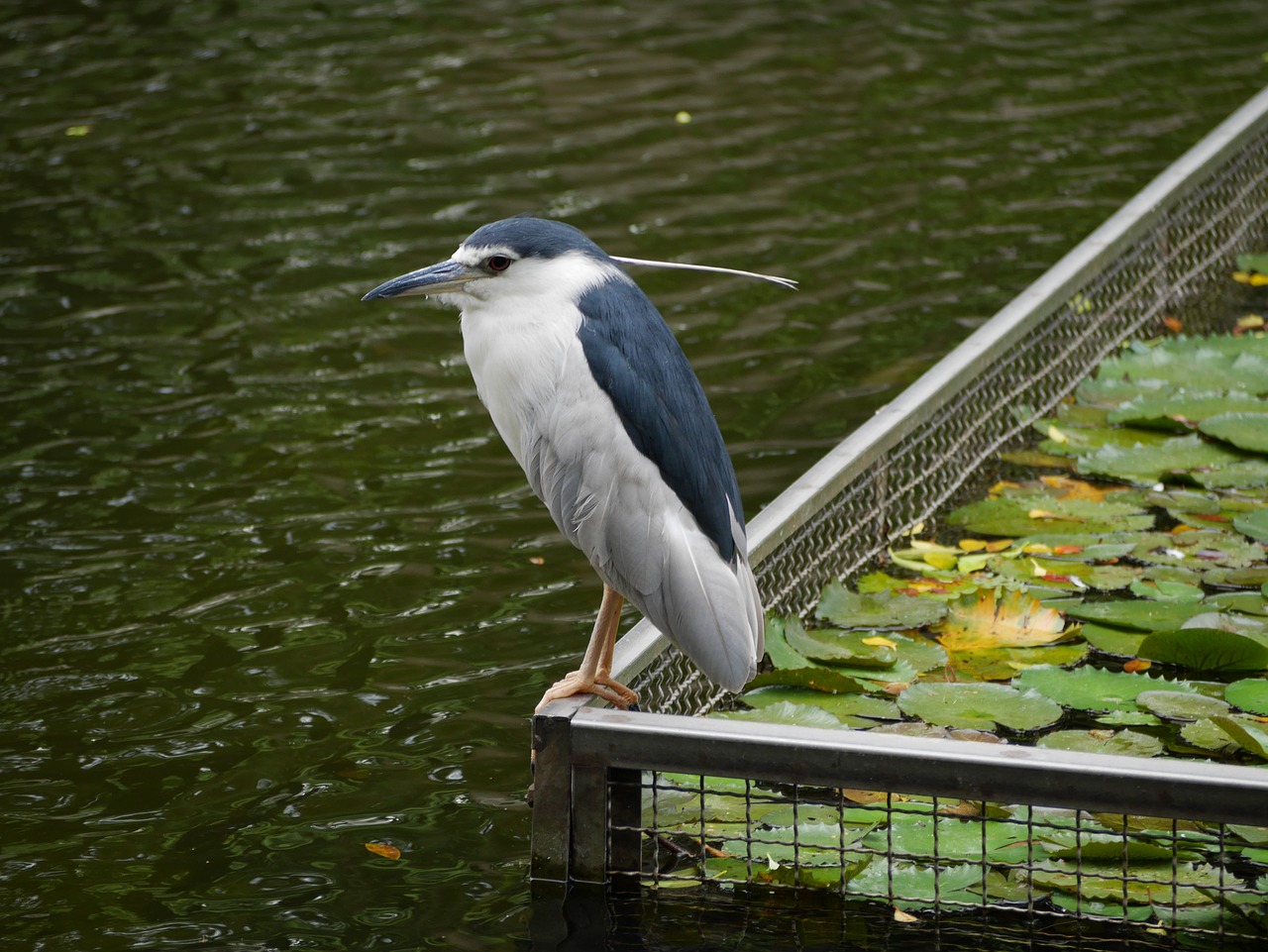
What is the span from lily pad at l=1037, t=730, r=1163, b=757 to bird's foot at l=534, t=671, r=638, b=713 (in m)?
0.84

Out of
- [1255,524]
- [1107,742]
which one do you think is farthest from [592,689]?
[1255,524]

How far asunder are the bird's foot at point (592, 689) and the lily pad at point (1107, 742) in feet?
2.77

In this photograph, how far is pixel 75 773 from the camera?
10.5ft

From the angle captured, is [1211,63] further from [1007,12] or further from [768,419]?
[768,419]

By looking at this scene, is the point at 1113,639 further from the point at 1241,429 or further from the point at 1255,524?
the point at 1241,429

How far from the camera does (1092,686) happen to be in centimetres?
313

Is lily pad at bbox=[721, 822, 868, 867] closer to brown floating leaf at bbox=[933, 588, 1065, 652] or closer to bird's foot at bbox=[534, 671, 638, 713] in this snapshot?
bird's foot at bbox=[534, 671, 638, 713]

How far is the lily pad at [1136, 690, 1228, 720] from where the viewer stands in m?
3.02

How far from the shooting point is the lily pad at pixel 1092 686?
3.09 metres

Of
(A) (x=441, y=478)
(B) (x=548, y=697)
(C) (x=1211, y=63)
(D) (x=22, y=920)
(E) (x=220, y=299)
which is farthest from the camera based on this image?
(C) (x=1211, y=63)

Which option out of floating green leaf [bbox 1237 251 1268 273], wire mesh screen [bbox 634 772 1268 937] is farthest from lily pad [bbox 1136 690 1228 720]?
floating green leaf [bbox 1237 251 1268 273]

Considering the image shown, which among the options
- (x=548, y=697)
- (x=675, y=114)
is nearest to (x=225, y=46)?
(x=675, y=114)

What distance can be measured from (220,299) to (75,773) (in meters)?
2.77

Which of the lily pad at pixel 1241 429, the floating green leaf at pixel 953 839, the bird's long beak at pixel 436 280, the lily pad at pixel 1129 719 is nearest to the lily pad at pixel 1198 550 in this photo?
the lily pad at pixel 1241 429
